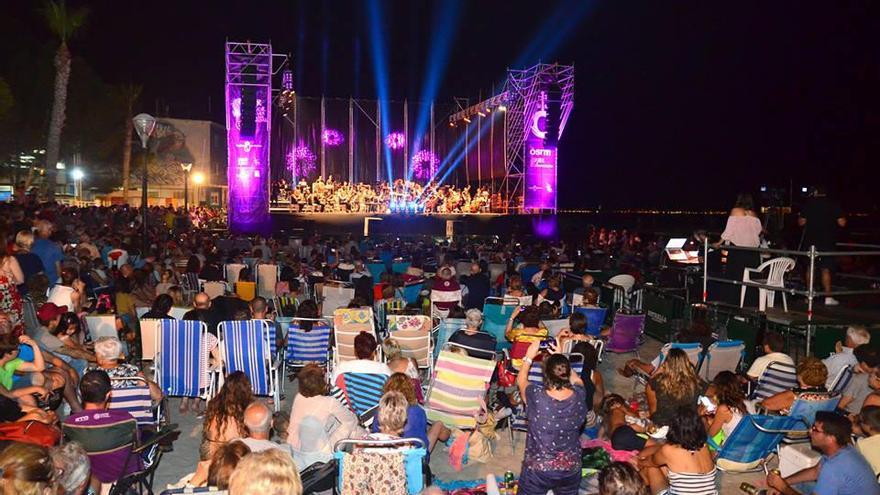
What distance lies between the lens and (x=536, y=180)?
2236 cm

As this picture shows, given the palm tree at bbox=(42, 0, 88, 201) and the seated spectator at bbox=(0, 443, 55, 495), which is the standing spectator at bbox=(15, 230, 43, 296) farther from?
the palm tree at bbox=(42, 0, 88, 201)

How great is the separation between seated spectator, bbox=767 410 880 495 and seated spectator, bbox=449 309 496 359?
288cm

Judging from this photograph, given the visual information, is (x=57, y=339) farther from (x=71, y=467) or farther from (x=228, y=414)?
(x=71, y=467)

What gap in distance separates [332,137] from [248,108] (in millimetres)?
8389

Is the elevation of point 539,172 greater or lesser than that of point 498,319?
greater

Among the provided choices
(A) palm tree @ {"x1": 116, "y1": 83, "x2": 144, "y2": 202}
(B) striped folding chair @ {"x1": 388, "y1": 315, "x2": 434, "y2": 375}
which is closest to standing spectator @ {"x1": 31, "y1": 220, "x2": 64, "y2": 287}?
(B) striped folding chair @ {"x1": 388, "y1": 315, "x2": 434, "y2": 375}

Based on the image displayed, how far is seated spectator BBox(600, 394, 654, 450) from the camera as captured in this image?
499 cm

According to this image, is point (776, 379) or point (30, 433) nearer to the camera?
point (30, 433)

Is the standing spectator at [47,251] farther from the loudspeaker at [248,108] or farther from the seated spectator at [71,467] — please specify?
the loudspeaker at [248,108]

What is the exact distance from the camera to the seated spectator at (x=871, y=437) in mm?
4004

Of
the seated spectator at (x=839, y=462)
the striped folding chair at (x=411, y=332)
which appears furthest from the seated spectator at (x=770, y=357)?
the striped folding chair at (x=411, y=332)

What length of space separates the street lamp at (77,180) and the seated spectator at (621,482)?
3646cm

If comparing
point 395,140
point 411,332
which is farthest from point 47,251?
point 395,140

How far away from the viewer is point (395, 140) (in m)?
28.5
